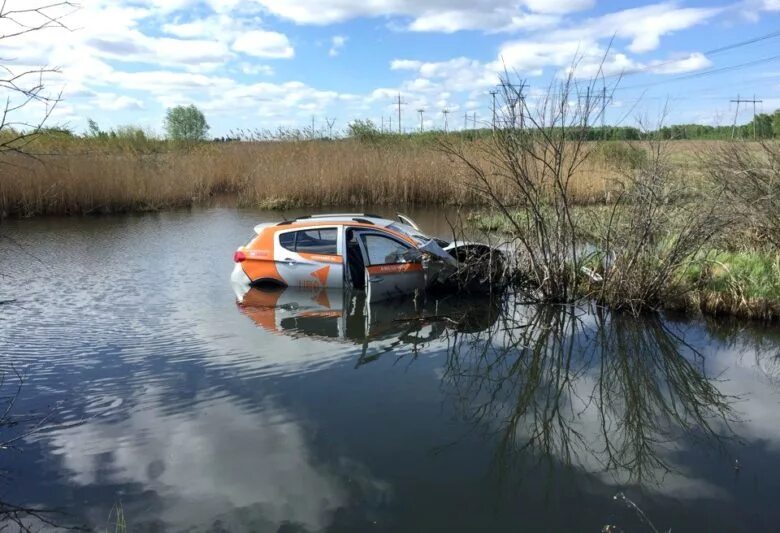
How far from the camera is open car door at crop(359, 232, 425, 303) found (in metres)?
11.3

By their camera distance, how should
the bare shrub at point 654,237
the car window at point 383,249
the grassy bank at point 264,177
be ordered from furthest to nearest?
the grassy bank at point 264,177 → the car window at point 383,249 → the bare shrub at point 654,237

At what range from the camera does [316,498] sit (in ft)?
17.4

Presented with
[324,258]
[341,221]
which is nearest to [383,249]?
[341,221]

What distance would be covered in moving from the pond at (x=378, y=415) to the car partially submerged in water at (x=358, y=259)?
46cm

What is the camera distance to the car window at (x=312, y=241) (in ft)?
38.7

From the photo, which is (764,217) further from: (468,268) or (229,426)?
(229,426)

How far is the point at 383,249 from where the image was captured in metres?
11.5

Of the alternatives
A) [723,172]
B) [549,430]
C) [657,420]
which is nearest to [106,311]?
[549,430]

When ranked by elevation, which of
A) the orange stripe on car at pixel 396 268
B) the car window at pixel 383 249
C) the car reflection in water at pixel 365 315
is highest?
the car window at pixel 383 249

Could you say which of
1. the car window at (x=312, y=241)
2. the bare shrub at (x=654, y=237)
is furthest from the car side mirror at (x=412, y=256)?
the bare shrub at (x=654, y=237)

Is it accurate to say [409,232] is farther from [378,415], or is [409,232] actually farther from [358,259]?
[378,415]

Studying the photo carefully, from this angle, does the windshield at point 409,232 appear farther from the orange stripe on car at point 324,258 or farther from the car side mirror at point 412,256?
the orange stripe on car at point 324,258

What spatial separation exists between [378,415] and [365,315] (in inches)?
161

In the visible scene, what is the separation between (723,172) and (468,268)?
6.23 meters
